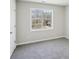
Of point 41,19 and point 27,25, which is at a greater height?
point 41,19

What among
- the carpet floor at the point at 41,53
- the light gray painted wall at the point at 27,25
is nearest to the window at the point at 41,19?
the light gray painted wall at the point at 27,25

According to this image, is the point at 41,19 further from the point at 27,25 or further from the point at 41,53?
the point at 41,53

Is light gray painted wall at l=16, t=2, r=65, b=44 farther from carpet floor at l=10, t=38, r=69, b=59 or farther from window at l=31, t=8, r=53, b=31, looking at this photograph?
carpet floor at l=10, t=38, r=69, b=59

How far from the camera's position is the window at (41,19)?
17.3 feet

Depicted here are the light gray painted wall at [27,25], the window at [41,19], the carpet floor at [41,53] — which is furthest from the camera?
the window at [41,19]

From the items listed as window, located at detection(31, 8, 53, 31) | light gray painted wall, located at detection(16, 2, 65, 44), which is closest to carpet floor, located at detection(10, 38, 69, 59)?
light gray painted wall, located at detection(16, 2, 65, 44)

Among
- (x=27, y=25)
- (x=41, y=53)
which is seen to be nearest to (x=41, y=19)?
(x=27, y=25)

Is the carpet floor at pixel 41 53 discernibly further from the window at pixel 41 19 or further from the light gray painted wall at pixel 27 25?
the window at pixel 41 19

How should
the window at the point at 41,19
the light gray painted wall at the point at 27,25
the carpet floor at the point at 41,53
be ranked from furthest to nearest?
1. the window at the point at 41,19
2. the light gray painted wall at the point at 27,25
3. the carpet floor at the point at 41,53

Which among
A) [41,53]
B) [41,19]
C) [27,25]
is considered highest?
[41,19]

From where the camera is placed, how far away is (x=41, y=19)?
18.4ft

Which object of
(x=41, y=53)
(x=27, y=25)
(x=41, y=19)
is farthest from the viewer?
(x=41, y=19)
